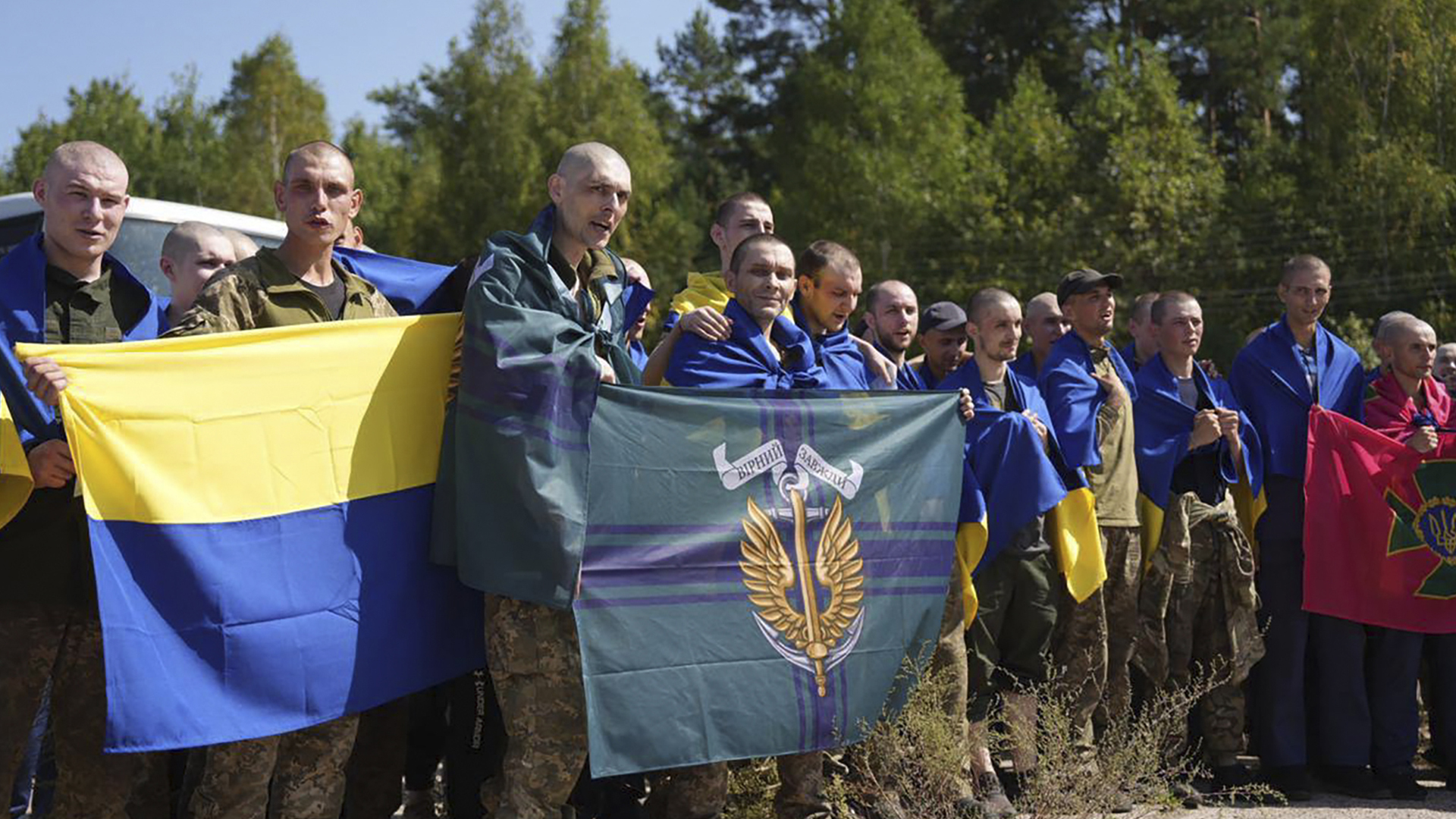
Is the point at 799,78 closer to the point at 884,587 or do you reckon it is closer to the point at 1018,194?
the point at 1018,194

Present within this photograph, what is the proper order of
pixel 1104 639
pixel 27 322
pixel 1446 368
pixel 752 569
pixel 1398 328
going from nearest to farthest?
1. pixel 27 322
2. pixel 752 569
3. pixel 1104 639
4. pixel 1398 328
5. pixel 1446 368

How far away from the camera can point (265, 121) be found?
42750 mm

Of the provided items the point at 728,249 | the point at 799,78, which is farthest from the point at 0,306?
the point at 799,78

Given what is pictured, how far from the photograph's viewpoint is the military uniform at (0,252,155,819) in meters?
4.46

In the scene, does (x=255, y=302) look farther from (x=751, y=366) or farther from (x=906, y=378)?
(x=906, y=378)

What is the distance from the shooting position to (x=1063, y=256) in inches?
1321

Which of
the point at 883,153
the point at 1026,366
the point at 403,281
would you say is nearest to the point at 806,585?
the point at 403,281

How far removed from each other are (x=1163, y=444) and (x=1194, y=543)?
0.51m

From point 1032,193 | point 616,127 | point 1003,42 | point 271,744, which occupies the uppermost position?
point 1003,42

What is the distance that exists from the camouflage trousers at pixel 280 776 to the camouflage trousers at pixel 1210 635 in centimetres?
413

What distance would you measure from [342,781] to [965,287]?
31.2m

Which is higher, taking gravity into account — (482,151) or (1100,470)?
(482,151)

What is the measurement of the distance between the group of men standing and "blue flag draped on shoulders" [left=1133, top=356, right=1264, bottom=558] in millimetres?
13

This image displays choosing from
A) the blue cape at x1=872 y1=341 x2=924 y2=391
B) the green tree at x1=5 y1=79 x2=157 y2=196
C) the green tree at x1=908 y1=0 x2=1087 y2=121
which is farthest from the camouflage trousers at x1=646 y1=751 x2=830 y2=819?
the green tree at x1=5 y1=79 x2=157 y2=196
